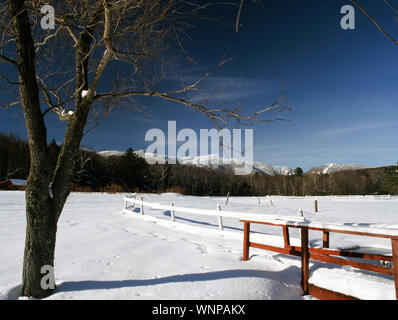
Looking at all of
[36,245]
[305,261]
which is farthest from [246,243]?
[36,245]

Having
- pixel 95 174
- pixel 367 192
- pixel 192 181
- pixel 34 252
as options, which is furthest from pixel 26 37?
pixel 367 192

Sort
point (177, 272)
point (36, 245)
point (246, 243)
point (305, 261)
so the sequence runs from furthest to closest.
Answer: point (246, 243)
point (177, 272)
point (305, 261)
point (36, 245)

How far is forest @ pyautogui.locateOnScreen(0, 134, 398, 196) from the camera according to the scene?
42.3 m

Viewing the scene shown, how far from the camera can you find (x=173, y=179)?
59.6m

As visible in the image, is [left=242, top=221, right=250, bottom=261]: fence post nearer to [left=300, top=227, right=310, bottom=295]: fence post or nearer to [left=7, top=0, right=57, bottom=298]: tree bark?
[left=300, top=227, right=310, bottom=295]: fence post

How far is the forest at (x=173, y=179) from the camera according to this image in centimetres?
4231
